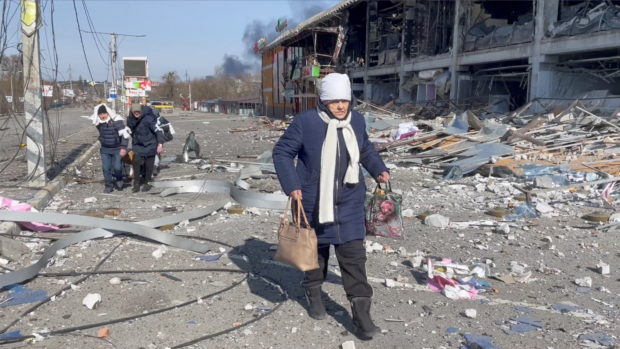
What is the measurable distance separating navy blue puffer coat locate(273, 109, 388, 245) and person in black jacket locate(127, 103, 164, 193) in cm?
598

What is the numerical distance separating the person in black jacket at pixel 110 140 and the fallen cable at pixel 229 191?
77 cm

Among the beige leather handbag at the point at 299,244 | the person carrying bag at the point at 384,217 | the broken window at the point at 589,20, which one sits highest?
the broken window at the point at 589,20

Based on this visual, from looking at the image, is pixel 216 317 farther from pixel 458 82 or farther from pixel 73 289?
pixel 458 82

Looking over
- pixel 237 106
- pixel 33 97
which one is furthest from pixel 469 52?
pixel 237 106

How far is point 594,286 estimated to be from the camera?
14.9 feet

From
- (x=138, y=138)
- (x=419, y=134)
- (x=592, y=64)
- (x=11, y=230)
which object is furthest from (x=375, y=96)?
(x=11, y=230)

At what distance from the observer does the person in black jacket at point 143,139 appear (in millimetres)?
8939

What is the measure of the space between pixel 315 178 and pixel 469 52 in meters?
19.9

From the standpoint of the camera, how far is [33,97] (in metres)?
8.97

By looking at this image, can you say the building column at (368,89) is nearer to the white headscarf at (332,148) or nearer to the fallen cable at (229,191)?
the fallen cable at (229,191)

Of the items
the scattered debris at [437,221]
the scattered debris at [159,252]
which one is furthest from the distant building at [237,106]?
the scattered debris at [159,252]

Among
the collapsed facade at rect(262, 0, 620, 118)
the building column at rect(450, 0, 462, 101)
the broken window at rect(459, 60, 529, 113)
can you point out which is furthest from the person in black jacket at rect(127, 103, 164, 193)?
the building column at rect(450, 0, 462, 101)

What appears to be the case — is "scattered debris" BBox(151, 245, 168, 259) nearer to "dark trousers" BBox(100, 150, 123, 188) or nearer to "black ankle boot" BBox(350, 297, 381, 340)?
"black ankle boot" BBox(350, 297, 381, 340)

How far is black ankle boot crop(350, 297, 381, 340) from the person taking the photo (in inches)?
137
